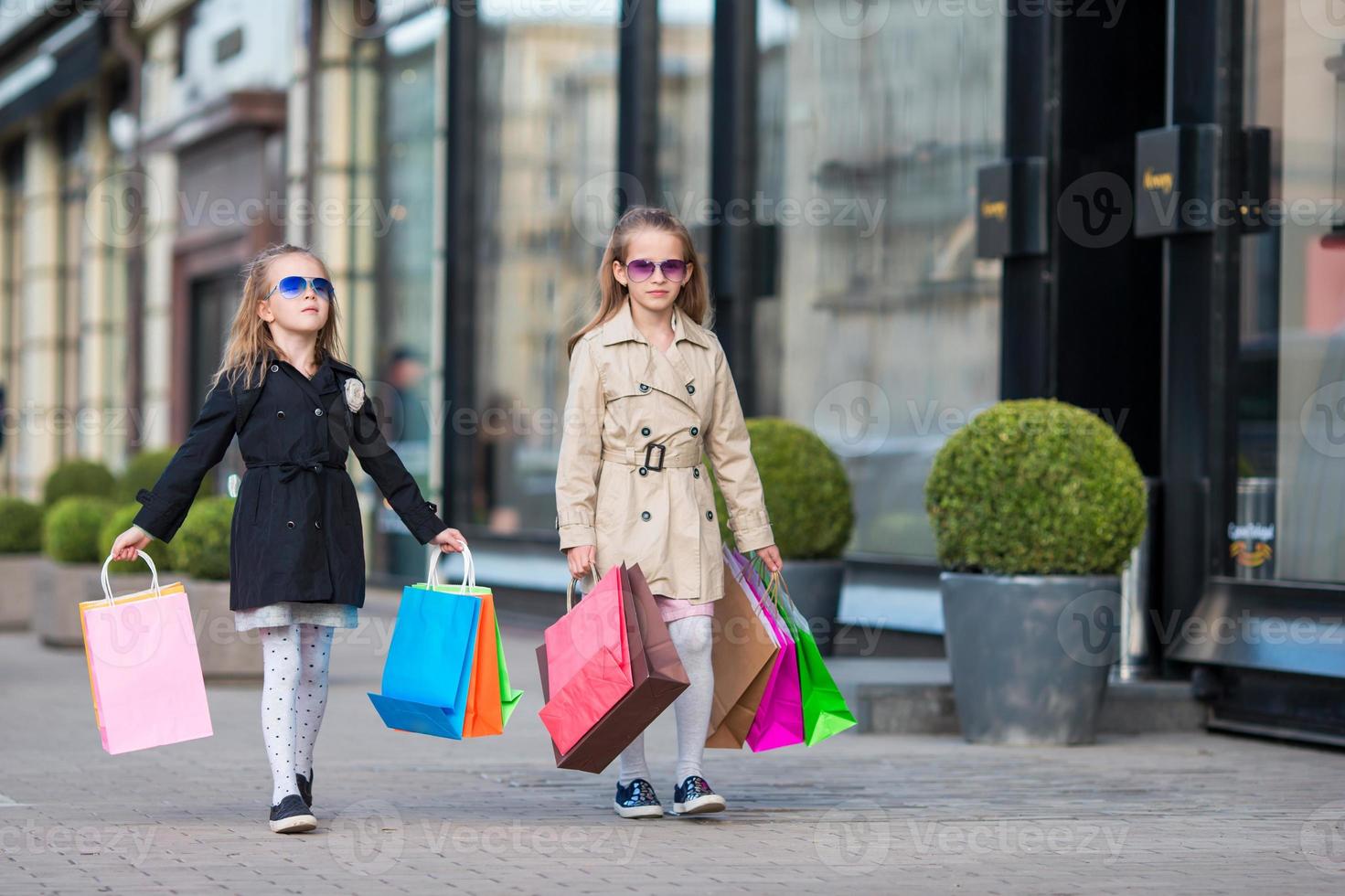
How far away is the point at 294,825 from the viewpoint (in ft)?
18.5

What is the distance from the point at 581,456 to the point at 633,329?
1.45ft

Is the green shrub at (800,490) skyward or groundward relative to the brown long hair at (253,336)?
groundward

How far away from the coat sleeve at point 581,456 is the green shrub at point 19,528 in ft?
29.8

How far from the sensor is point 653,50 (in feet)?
44.1

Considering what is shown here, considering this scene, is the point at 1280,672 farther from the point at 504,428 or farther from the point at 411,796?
the point at 504,428

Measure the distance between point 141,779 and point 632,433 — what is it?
222 cm

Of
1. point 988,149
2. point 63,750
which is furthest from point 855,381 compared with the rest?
point 63,750

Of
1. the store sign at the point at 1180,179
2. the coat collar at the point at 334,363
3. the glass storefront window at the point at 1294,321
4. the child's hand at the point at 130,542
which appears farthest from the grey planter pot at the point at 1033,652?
the child's hand at the point at 130,542

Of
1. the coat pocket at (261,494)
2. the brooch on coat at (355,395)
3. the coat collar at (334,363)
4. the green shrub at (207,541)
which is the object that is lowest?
the green shrub at (207,541)

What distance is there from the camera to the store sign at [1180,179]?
344 inches

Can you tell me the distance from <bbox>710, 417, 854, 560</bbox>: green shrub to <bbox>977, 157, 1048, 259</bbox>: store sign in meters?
1.35

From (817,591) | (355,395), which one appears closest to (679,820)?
(355,395)

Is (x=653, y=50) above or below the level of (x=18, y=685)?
above

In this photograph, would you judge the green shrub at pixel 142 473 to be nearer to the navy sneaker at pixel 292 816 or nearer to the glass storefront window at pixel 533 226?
the glass storefront window at pixel 533 226
